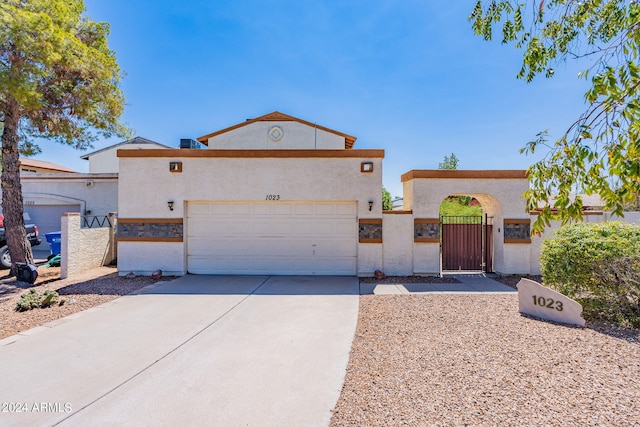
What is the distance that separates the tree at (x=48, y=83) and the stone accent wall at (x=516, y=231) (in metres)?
13.6

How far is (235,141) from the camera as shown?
16969 millimetres

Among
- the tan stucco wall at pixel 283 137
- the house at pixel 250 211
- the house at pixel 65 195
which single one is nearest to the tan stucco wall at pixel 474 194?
the house at pixel 250 211

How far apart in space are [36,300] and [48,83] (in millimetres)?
6590

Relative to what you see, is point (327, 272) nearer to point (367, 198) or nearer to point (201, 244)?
point (367, 198)

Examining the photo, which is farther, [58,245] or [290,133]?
[290,133]

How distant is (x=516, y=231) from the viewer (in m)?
10.1

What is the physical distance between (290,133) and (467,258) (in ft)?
35.7

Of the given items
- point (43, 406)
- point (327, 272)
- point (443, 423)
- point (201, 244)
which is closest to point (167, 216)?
point (201, 244)

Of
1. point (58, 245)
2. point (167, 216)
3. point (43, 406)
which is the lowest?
point (43, 406)

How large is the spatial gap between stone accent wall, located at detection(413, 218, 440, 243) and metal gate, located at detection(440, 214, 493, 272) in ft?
2.46

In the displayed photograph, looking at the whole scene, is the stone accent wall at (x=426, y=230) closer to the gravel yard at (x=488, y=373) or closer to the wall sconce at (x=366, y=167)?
the wall sconce at (x=366, y=167)

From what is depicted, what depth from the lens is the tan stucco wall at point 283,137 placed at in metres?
16.8

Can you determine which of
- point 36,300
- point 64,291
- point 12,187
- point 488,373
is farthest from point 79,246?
point 488,373

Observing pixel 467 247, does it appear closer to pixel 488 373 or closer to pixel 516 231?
pixel 516 231
